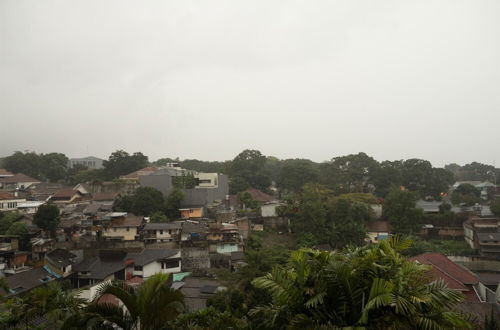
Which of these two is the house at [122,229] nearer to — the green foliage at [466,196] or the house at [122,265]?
the house at [122,265]

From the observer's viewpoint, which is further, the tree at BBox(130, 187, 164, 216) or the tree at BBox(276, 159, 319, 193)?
the tree at BBox(276, 159, 319, 193)

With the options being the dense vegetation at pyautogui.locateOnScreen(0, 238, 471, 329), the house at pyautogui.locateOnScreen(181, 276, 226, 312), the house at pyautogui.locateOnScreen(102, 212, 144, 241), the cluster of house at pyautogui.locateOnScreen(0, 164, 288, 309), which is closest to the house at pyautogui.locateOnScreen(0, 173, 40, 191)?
the cluster of house at pyautogui.locateOnScreen(0, 164, 288, 309)

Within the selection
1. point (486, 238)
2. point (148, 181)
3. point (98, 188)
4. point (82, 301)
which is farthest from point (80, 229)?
point (486, 238)

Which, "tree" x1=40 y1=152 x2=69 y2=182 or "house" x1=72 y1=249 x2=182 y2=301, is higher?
"tree" x1=40 y1=152 x2=69 y2=182

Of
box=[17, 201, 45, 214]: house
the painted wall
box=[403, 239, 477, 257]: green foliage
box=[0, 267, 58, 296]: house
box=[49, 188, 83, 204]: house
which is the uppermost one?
box=[49, 188, 83, 204]: house

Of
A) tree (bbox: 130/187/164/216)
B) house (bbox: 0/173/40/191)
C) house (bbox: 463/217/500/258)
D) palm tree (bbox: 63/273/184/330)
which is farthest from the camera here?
house (bbox: 0/173/40/191)

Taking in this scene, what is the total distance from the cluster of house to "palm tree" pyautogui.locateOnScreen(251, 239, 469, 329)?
11.6m

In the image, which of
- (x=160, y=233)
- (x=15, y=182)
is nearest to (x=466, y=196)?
(x=160, y=233)

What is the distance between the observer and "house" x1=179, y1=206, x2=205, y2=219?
29625 mm

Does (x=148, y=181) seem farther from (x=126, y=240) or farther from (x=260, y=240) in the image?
(x=260, y=240)

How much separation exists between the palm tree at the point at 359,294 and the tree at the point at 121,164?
43.2 metres

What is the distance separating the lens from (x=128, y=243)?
2427cm

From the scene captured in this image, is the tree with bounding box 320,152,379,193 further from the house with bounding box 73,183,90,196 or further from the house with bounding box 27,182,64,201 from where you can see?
the house with bounding box 27,182,64,201

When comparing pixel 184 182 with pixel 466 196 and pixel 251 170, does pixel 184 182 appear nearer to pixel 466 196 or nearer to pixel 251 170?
pixel 251 170
